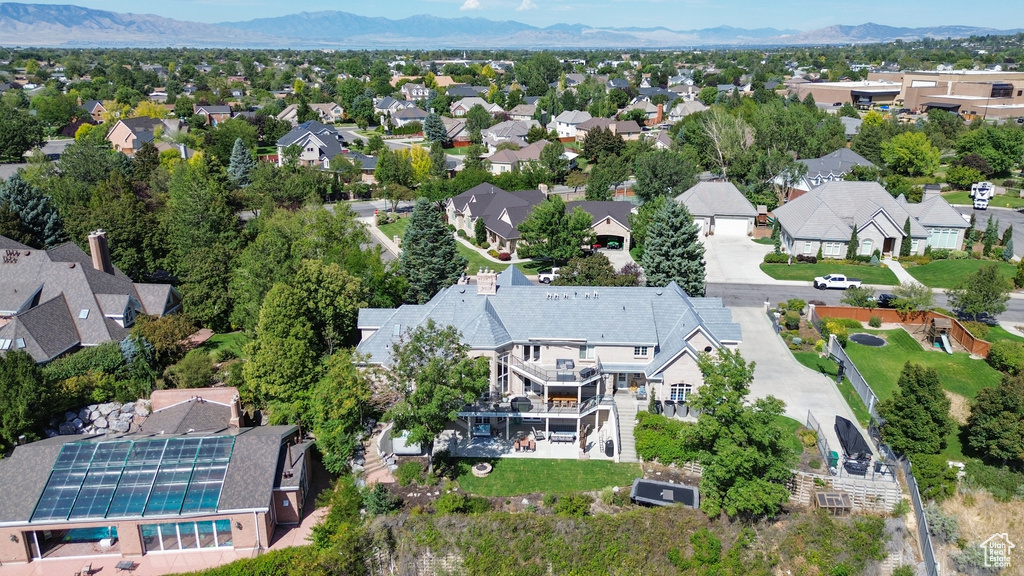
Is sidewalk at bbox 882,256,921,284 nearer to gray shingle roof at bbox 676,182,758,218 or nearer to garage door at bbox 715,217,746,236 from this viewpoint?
gray shingle roof at bbox 676,182,758,218

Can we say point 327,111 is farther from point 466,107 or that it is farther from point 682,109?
point 682,109

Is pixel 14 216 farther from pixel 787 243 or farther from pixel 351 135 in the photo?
pixel 351 135

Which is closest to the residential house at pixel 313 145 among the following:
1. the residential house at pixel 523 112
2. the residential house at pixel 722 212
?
the residential house at pixel 523 112

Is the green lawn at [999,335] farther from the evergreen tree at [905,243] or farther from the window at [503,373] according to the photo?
the window at [503,373]

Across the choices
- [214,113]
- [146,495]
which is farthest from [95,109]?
[146,495]

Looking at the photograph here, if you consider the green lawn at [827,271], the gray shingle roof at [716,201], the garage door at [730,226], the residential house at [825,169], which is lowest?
the green lawn at [827,271]

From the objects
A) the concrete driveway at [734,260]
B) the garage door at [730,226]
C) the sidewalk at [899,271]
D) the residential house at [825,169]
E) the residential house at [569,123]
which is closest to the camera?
the sidewalk at [899,271]

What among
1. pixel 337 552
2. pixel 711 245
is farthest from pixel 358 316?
pixel 711 245
